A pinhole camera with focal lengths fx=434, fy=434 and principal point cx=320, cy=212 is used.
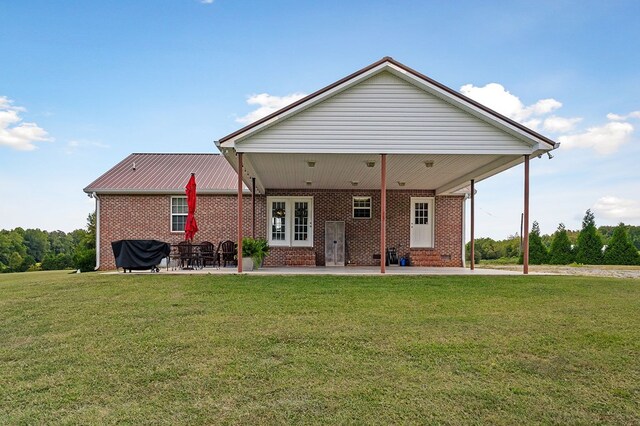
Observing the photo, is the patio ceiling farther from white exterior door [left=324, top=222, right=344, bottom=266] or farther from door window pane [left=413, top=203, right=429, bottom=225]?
white exterior door [left=324, top=222, right=344, bottom=266]

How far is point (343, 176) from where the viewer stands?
1429 centimetres

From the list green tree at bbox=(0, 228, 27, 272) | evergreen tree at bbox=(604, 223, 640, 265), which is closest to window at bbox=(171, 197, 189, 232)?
evergreen tree at bbox=(604, 223, 640, 265)

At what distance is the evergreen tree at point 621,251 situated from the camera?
2264cm

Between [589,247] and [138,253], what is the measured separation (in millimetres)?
23068

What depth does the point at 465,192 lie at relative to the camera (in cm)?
1666

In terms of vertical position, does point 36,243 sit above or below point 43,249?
above

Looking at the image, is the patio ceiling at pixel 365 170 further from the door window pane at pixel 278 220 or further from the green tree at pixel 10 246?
the green tree at pixel 10 246

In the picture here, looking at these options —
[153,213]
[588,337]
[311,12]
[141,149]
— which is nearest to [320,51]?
[311,12]

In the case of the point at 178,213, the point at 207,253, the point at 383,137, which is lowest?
the point at 207,253

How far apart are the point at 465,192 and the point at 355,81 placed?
26.5 ft

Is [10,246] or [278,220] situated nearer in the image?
[278,220]

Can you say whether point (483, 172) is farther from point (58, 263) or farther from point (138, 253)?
point (58, 263)

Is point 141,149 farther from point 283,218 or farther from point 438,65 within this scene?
point 438,65

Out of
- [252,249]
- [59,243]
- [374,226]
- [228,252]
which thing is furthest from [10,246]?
[252,249]
